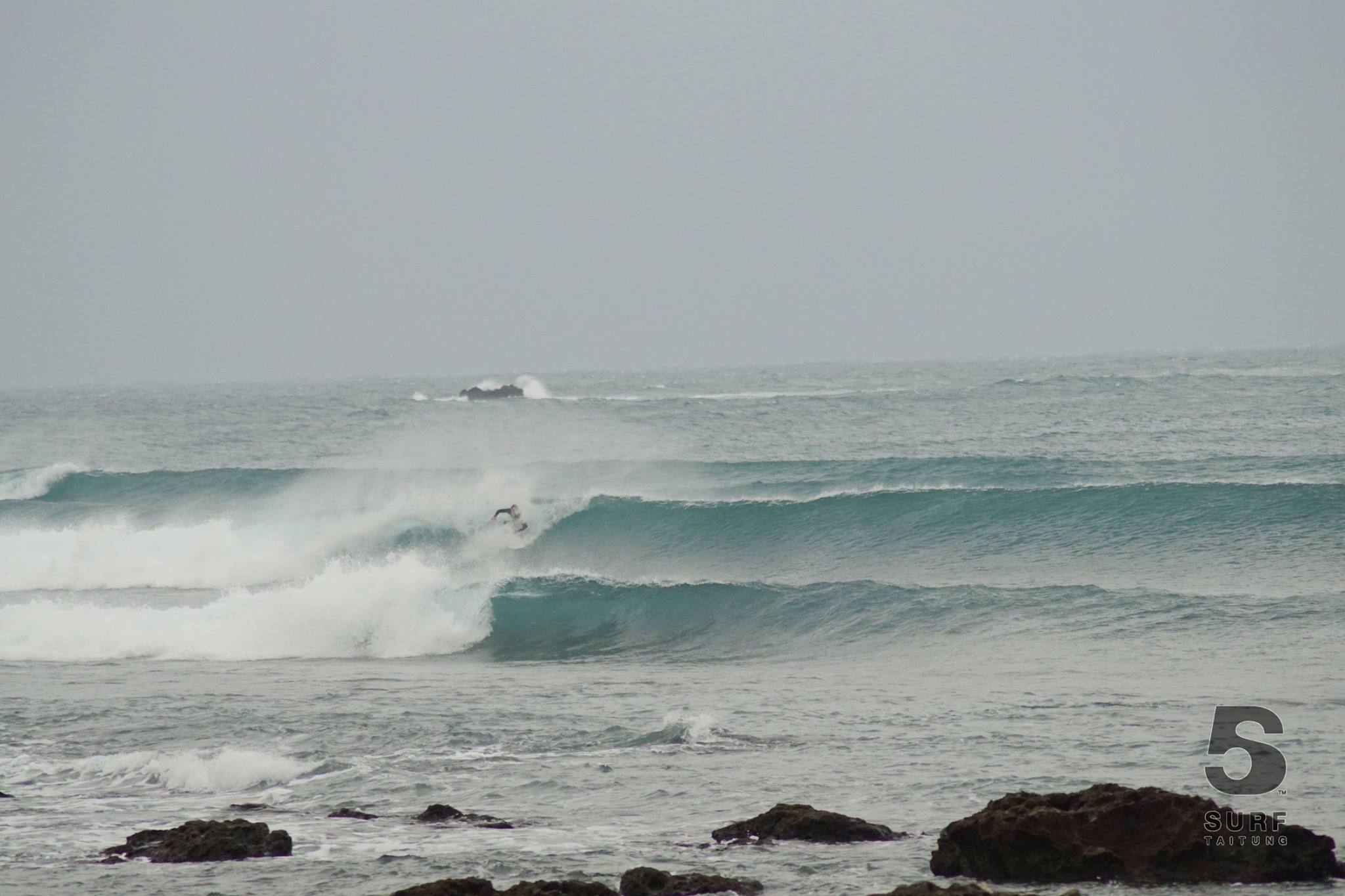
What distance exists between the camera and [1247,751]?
9.73 metres

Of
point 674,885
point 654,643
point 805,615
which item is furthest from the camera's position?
point 805,615

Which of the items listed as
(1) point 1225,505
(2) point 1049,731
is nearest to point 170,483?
(1) point 1225,505

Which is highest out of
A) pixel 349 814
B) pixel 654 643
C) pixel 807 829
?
pixel 807 829

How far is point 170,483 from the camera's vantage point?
3397 cm

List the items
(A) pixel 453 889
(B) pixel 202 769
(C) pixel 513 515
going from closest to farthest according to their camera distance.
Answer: (A) pixel 453 889 < (B) pixel 202 769 < (C) pixel 513 515

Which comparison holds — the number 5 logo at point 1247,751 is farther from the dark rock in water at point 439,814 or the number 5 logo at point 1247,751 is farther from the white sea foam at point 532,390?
the white sea foam at point 532,390

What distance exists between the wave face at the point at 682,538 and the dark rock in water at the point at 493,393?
4552 cm

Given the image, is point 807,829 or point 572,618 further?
point 572,618

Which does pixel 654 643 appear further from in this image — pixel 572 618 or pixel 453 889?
pixel 453 889

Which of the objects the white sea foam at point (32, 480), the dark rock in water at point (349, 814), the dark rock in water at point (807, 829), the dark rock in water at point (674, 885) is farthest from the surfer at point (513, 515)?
the dark rock in water at point (674, 885)

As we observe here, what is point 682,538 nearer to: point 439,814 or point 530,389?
point 439,814

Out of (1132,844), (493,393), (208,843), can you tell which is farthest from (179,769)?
(493,393)

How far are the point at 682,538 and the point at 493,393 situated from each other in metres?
69.7

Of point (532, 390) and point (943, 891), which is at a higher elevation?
point (532, 390)
